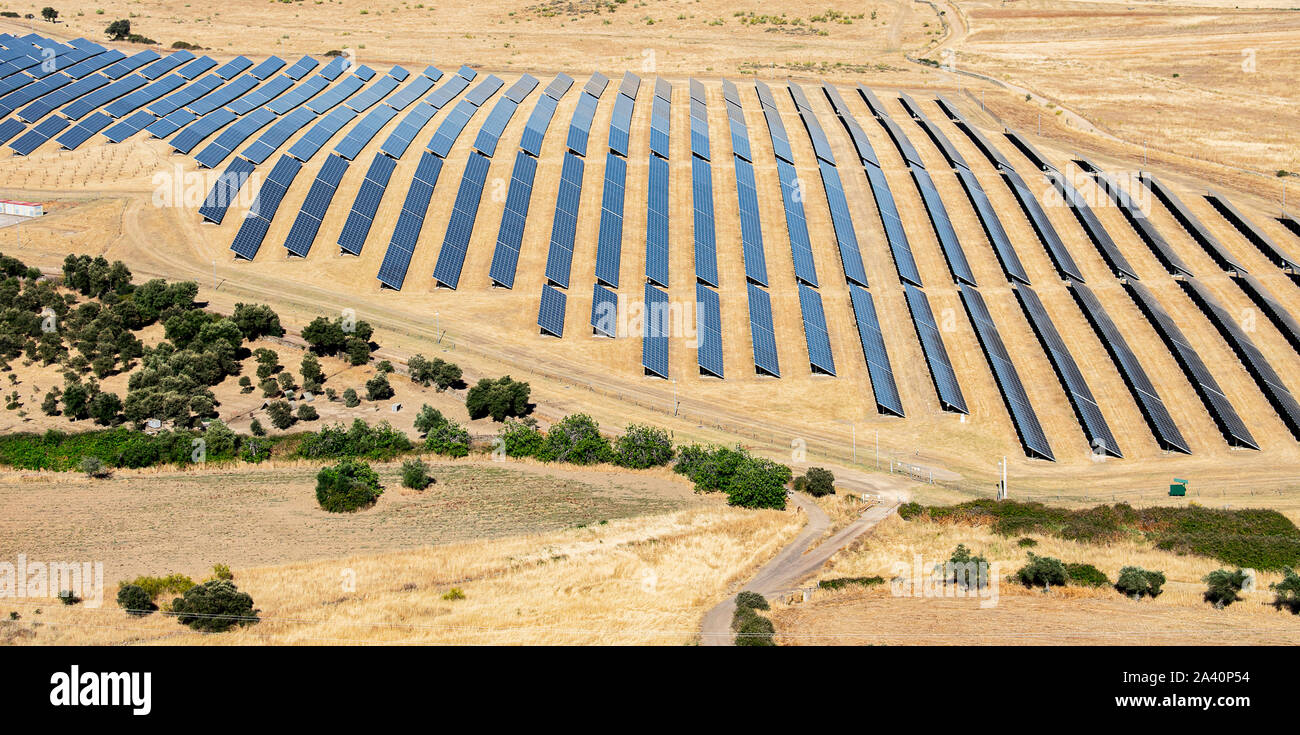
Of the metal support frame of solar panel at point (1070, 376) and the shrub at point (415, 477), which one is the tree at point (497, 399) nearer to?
the shrub at point (415, 477)

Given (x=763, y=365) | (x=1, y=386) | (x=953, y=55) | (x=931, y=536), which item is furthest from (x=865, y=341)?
(x=953, y=55)

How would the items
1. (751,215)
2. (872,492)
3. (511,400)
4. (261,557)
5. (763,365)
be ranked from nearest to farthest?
(261,557) → (872,492) → (511,400) → (763,365) → (751,215)

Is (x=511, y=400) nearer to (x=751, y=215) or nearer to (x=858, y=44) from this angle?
(x=751, y=215)

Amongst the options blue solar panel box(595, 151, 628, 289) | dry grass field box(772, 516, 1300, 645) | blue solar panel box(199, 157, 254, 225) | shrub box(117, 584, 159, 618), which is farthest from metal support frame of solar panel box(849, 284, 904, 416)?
Answer: blue solar panel box(199, 157, 254, 225)

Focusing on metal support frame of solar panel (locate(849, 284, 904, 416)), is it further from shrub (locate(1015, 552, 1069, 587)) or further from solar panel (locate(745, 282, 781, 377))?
shrub (locate(1015, 552, 1069, 587))

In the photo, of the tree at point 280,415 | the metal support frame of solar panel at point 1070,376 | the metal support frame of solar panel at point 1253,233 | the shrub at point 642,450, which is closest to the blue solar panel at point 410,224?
the tree at point 280,415

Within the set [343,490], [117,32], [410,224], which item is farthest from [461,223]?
[117,32]

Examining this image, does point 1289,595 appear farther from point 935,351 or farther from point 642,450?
point 935,351
